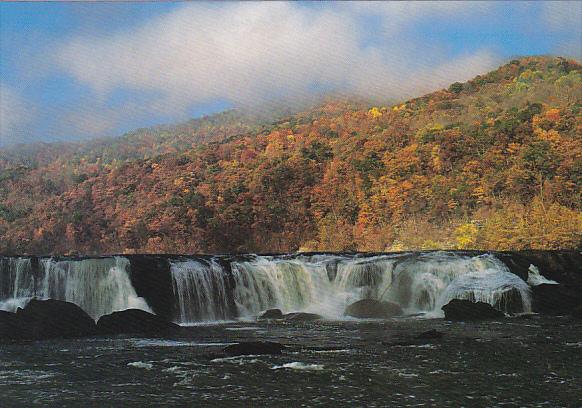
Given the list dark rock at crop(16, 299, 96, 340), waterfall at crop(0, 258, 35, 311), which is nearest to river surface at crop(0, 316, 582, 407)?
dark rock at crop(16, 299, 96, 340)

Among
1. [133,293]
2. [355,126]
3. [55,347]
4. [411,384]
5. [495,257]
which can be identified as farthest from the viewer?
[355,126]

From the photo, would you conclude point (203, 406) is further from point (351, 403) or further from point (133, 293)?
point (133, 293)

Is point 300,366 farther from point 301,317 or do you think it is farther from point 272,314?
point 272,314

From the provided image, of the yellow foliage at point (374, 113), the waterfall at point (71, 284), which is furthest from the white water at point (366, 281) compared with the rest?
the yellow foliage at point (374, 113)

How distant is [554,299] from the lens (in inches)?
621

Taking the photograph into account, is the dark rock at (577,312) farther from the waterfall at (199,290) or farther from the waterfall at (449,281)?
the waterfall at (199,290)

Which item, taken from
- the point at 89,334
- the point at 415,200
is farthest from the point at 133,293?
the point at 415,200

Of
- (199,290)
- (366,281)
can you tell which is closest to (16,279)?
(199,290)

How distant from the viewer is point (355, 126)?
130ft

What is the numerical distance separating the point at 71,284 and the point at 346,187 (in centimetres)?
2165

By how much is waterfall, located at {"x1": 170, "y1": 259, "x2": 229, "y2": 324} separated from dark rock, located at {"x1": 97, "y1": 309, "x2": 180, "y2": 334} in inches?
86.8

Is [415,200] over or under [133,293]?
over

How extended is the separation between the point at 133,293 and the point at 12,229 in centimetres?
2202

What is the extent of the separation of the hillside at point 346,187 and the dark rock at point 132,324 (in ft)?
63.9
